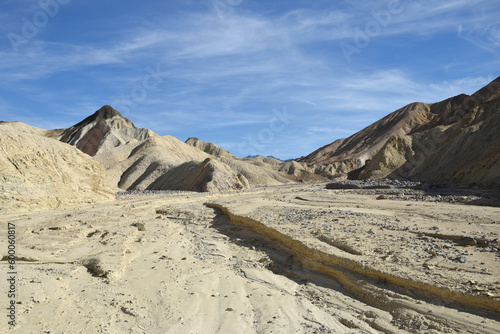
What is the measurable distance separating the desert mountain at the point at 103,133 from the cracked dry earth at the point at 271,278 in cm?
6282

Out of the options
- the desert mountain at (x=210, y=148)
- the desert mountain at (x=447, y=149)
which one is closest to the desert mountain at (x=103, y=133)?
the desert mountain at (x=210, y=148)

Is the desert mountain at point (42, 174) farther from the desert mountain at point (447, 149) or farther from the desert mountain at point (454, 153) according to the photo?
the desert mountain at point (447, 149)

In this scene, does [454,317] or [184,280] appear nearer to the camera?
[454,317]

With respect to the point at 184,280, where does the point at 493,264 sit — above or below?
above

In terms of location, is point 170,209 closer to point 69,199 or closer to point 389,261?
point 69,199

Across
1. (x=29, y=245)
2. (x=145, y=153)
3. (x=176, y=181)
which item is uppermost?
(x=145, y=153)

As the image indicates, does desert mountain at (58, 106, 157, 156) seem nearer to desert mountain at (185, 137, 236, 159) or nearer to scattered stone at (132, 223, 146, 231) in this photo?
desert mountain at (185, 137, 236, 159)

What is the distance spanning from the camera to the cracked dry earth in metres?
5.28

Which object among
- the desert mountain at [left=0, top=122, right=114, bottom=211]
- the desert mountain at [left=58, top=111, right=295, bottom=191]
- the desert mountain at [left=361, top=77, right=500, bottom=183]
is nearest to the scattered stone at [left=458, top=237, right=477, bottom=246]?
the desert mountain at [left=0, top=122, right=114, bottom=211]

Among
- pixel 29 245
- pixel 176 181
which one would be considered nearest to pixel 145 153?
pixel 176 181

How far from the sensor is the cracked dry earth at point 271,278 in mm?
5277

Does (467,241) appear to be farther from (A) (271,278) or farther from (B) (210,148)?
(B) (210,148)

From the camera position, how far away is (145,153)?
5134cm

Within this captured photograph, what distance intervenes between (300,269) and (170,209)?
33.2ft
